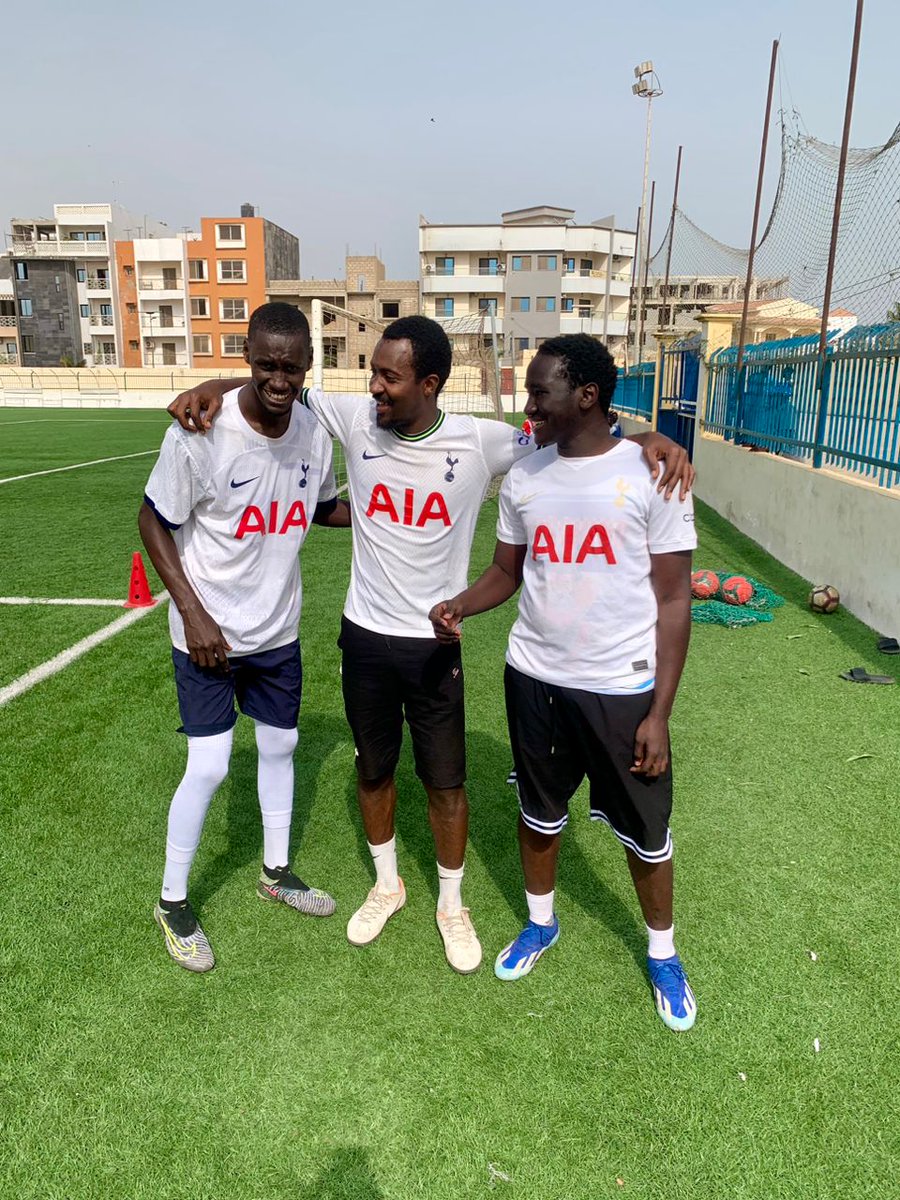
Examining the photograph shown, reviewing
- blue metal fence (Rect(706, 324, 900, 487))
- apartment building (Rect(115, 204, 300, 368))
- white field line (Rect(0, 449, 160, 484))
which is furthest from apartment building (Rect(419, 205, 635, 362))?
blue metal fence (Rect(706, 324, 900, 487))

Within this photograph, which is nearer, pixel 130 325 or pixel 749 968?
pixel 749 968

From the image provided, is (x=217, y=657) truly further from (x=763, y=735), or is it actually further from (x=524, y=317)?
(x=524, y=317)

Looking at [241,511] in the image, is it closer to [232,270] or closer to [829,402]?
[829,402]

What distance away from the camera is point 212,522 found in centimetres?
265

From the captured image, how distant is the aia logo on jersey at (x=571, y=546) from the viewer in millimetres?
2309

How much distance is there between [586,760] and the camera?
2525mm

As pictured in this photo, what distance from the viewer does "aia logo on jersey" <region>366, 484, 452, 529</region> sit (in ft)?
8.59

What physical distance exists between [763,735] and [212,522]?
3.33 m

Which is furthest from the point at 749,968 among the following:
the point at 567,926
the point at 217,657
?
the point at 217,657

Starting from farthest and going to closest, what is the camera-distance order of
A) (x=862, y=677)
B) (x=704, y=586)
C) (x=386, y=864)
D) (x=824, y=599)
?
(x=704, y=586)
(x=824, y=599)
(x=862, y=677)
(x=386, y=864)

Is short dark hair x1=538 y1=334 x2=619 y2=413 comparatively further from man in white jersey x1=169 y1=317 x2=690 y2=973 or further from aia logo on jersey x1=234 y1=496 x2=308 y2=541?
→ aia logo on jersey x1=234 y1=496 x2=308 y2=541

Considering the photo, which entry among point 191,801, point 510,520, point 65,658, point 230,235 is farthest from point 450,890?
point 230,235

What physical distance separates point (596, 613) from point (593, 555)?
6.6 inches

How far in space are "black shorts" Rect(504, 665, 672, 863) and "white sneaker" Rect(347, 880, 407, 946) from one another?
27.1 inches
